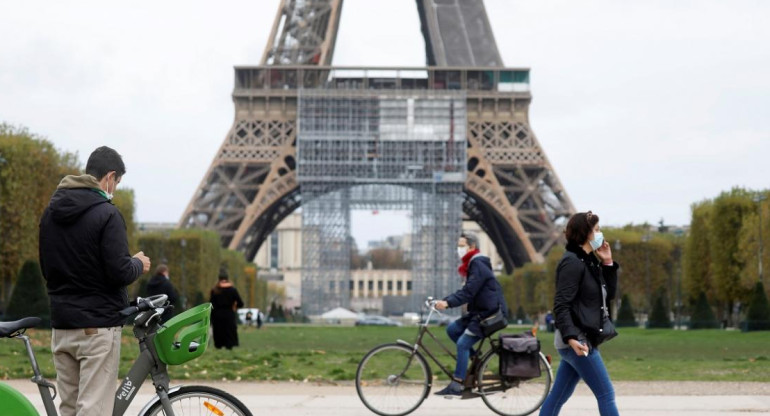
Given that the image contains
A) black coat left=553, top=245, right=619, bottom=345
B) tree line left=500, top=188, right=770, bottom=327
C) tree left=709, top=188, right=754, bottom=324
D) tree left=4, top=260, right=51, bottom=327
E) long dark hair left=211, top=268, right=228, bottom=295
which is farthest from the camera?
tree left=709, top=188, right=754, bottom=324

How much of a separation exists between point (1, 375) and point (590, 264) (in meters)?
9.16

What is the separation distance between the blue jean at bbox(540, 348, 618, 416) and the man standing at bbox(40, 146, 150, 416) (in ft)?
8.54

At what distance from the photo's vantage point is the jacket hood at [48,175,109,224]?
5934 mm

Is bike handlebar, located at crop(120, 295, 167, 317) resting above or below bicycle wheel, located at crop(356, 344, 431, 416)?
above

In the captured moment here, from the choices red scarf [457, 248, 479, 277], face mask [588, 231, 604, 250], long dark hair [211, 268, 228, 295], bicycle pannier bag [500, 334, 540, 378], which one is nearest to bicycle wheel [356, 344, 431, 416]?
bicycle pannier bag [500, 334, 540, 378]

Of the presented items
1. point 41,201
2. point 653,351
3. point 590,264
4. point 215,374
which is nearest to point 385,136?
point 41,201

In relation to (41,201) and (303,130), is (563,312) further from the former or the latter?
(303,130)

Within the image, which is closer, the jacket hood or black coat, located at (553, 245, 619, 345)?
the jacket hood

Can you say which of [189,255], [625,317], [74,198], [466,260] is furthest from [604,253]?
[189,255]

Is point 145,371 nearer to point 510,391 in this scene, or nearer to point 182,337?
point 182,337

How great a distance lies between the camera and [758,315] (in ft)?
129

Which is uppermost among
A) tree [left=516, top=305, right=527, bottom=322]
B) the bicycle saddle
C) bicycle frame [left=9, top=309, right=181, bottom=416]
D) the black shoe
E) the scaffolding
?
the scaffolding

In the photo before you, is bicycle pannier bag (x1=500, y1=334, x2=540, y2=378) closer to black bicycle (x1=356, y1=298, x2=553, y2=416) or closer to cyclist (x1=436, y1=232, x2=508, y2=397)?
black bicycle (x1=356, y1=298, x2=553, y2=416)

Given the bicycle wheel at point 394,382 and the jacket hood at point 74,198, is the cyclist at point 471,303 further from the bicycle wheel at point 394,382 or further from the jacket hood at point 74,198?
the jacket hood at point 74,198
